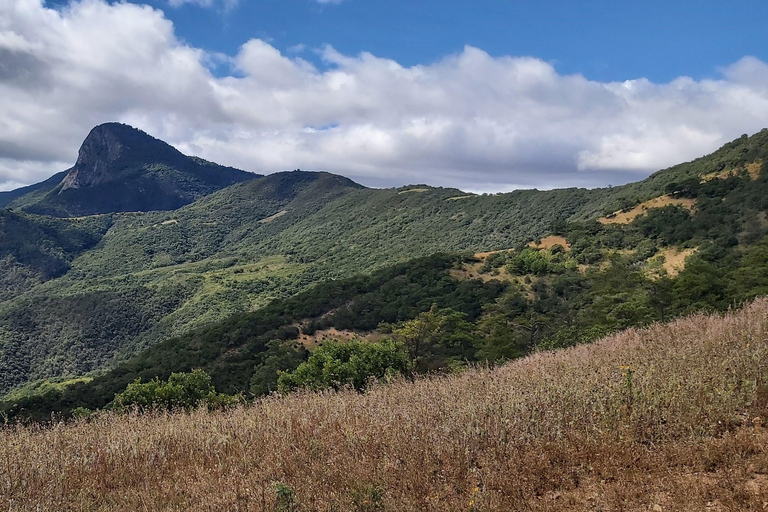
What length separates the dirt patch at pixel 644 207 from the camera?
5558cm

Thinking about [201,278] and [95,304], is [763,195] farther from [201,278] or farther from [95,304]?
[95,304]

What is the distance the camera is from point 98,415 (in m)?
6.69

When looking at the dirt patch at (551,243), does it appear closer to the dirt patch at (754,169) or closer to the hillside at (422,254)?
the hillside at (422,254)

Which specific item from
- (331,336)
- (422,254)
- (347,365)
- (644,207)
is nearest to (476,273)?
(331,336)

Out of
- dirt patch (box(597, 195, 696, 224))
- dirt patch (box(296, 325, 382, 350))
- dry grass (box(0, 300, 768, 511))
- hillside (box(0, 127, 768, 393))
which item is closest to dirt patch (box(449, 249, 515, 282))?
hillside (box(0, 127, 768, 393))

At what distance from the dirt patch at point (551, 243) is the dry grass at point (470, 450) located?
187ft

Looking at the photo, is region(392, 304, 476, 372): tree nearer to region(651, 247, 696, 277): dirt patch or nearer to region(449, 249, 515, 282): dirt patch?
region(651, 247, 696, 277): dirt patch

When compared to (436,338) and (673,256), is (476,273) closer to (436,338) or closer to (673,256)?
(673,256)

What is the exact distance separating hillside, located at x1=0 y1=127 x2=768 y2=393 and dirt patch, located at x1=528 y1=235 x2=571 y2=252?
5.42 ft

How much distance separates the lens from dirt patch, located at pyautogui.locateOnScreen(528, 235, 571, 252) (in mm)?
59522

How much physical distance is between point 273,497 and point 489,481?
5.34 ft

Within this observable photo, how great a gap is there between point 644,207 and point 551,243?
12571mm

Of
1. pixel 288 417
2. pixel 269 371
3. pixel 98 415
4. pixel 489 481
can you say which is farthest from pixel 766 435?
pixel 269 371

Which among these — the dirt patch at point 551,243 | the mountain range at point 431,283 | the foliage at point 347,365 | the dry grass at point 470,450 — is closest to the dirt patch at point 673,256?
the mountain range at point 431,283
